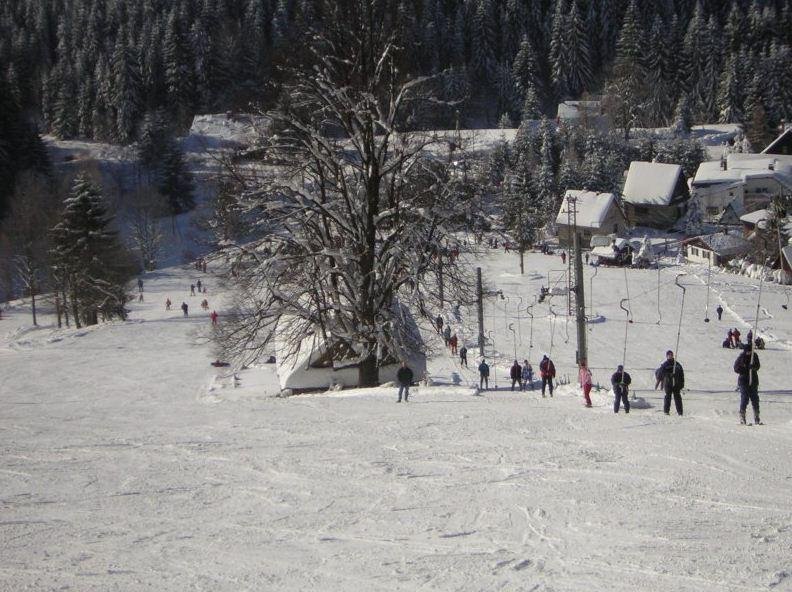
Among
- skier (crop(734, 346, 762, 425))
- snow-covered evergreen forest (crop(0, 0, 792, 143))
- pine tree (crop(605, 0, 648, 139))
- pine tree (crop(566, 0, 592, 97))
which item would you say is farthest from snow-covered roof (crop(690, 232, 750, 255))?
pine tree (crop(566, 0, 592, 97))

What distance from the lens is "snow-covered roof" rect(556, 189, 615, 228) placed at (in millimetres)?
67000

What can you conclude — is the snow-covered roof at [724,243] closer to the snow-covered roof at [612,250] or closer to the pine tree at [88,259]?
the snow-covered roof at [612,250]

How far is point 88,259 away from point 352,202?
3079 centimetres

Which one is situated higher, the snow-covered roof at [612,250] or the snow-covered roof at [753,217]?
the snow-covered roof at [753,217]

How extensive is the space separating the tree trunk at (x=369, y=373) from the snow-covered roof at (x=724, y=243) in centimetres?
4435

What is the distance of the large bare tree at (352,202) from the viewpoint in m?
17.4

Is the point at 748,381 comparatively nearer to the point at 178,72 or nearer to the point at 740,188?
the point at 740,188

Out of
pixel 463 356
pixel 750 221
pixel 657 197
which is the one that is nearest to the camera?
pixel 463 356

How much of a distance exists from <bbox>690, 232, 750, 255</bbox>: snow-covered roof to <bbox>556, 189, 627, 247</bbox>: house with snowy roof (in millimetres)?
9345

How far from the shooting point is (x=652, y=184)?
74062 millimetres

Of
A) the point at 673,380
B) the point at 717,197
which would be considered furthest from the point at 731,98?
the point at 673,380

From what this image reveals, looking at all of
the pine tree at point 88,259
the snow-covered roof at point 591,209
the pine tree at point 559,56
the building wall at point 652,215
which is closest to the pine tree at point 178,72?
the pine tree at point 559,56

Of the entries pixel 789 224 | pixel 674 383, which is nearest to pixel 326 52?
→ pixel 674 383

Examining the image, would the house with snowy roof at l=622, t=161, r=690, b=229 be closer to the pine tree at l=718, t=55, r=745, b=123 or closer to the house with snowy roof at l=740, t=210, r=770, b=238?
the house with snowy roof at l=740, t=210, r=770, b=238
